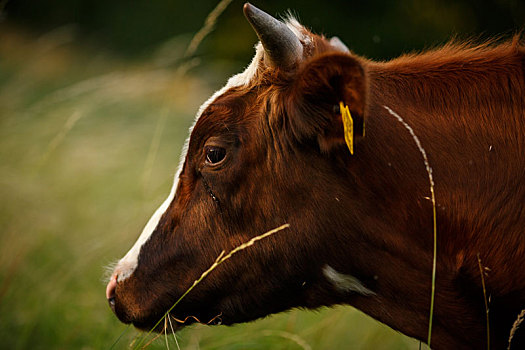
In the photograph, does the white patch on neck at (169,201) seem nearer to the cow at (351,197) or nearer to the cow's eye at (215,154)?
the cow at (351,197)

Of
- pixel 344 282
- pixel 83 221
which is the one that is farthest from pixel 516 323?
pixel 83 221

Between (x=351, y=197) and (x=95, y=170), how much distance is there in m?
5.13

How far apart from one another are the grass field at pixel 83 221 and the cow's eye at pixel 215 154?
86cm

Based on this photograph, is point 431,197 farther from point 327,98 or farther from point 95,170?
point 95,170

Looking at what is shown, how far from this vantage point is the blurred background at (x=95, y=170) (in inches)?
154

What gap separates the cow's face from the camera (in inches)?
96.8

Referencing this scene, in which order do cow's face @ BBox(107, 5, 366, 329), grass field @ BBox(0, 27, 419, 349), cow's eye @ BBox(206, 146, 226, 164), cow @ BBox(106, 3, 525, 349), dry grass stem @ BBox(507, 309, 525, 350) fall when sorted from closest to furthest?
dry grass stem @ BBox(507, 309, 525, 350)
cow @ BBox(106, 3, 525, 349)
cow's face @ BBox(107, 5, 366, 329)
cow's eye @ BBox(206, 146, 226, 164)
grass field @ BBox(0, 27, 419, 349)

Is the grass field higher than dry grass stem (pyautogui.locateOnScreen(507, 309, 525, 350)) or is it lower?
lower

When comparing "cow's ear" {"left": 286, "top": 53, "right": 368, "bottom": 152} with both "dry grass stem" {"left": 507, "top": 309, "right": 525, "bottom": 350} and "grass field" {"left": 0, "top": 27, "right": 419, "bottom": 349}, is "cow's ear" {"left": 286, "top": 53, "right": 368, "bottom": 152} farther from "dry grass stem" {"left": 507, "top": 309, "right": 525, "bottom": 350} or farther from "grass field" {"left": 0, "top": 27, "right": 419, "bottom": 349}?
"grass field" {"left": 0, "top": 27, "right": 419, "bottom": 349}

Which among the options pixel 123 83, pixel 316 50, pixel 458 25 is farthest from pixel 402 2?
pixel 316 50

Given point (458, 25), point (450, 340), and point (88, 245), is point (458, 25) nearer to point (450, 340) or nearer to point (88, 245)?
point (88, 245)

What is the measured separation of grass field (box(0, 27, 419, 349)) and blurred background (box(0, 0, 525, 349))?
0.01 m

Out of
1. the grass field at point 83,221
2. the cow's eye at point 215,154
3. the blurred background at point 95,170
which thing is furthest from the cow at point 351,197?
the grass field at point 83,221

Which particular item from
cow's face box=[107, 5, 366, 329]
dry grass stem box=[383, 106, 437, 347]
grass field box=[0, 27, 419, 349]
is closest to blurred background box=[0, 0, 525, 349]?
grass field box=[0, 27, 419, 349]
